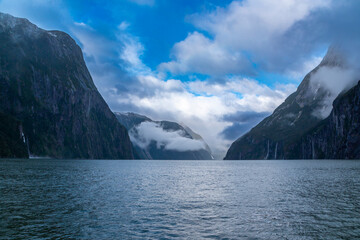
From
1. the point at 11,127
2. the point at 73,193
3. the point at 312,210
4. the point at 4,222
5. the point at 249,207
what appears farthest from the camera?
the point at 11,127

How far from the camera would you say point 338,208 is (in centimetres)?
2753

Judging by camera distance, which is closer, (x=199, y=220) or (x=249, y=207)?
(x=199, y=220)

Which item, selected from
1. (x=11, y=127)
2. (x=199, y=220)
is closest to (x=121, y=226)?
(x=199, y=220)

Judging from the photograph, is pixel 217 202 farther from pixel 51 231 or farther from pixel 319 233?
pixel 51 231

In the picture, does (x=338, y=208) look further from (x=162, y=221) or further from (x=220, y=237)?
(x=162, y=221)

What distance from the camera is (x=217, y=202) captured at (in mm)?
32469

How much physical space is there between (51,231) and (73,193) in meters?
17.9

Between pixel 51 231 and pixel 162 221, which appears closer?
pixel 51 231

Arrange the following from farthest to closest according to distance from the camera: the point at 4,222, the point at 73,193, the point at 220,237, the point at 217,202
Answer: the point at 73,193 < the point at 217,202 < the point at 4,222 < the point at 220,237

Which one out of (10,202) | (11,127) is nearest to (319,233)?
(10,202)

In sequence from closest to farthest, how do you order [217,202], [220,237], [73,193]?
[220,237] → [217,202] → [73,193]

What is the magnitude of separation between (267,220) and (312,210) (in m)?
6.82

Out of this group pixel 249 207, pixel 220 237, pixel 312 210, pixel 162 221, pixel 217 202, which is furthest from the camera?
pixel 217 202

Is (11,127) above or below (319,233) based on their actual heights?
above
